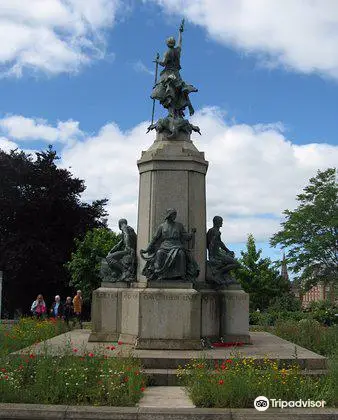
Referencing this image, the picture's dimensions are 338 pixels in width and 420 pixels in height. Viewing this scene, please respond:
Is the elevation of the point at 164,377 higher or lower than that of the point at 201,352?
lower

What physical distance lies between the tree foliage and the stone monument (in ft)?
76.6

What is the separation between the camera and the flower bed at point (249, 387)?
736cm

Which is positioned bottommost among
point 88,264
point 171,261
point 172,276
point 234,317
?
point 234,317

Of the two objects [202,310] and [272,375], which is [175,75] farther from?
[272,375]

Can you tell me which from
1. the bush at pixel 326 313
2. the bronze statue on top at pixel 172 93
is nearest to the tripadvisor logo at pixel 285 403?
the bronze statue on top at pixel 172 93

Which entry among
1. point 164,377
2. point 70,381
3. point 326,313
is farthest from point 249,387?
point 326,313

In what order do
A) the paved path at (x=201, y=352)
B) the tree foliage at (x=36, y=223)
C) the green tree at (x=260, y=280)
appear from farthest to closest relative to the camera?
the green tree at (x=260, y=280) → the tree foliage at (x=36, y=223) → the paved path at (x=201, y=352)

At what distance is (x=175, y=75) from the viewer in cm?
1484

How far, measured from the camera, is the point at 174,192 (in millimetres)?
13562

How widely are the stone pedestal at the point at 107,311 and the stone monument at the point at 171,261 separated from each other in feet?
0.08

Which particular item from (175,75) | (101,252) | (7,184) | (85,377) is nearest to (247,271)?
(101,252)

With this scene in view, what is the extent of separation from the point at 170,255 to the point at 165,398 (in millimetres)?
4422

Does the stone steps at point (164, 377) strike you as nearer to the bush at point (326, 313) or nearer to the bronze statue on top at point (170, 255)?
the bronze statue on top at point (170, 255)

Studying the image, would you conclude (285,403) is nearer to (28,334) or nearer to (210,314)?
(210,314)
